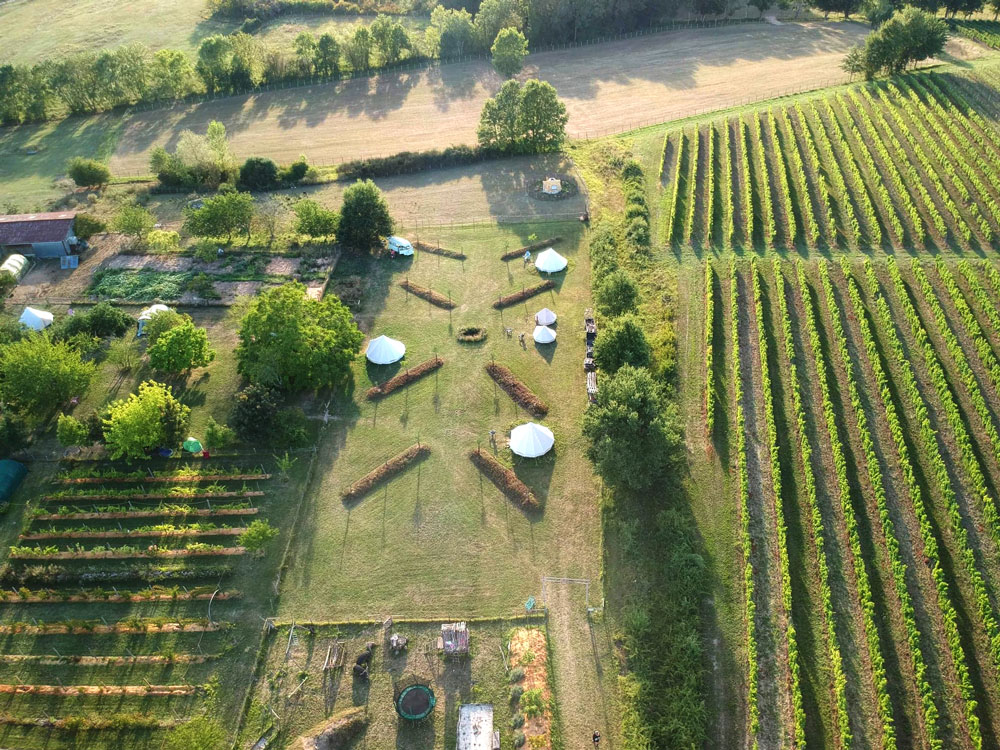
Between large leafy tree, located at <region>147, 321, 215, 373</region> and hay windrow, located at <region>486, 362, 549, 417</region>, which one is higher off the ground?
large leafy tree, located at <region>147, 321, 215, 373</region>

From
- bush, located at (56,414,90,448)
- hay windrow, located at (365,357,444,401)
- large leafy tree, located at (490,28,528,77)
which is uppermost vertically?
large leafy tree, located at (490,28,528,77)

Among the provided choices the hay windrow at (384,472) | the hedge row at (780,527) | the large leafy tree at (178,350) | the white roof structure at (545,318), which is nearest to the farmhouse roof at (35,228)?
the large leafy tree at (178,350)

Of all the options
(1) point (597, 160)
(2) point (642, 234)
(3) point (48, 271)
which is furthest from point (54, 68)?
(2) point (642, 234)

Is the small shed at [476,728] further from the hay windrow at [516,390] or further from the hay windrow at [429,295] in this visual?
the hay windrow at [429,295]

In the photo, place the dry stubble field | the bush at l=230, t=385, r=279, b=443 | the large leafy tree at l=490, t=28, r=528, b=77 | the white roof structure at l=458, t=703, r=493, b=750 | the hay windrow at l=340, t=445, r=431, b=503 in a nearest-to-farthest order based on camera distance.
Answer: the white roof structure at l=458, t=703, r=493, b=750 → the hay windrow at l=340, t=445, r=431, b=503 → the bush at l=230, t=385, r=279, b=443 → the dry stubble field → the large leafy tree at l=490, t=28, r=528, b=77

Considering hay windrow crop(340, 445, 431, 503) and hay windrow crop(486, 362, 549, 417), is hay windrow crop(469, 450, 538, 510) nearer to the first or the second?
hay windrow crop(340, 445, 431, 503)

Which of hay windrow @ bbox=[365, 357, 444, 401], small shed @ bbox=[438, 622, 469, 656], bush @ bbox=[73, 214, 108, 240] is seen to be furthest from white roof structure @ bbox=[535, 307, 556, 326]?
bush @ bbox=[73, 214, 108, 240]

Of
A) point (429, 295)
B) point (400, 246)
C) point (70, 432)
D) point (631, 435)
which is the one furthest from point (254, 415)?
point (400, 246)
